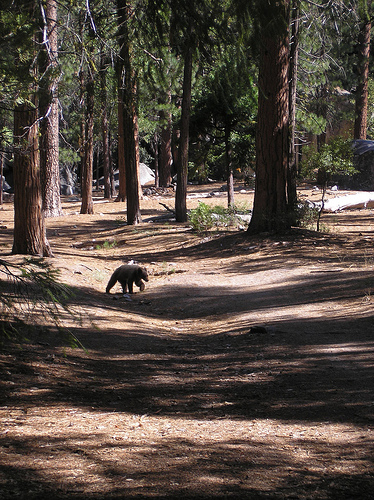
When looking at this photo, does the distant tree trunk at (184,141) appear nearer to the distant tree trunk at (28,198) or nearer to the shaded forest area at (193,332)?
the shaded forest area at (193,332)

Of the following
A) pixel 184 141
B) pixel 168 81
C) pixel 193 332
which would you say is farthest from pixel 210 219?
pixel 193 332

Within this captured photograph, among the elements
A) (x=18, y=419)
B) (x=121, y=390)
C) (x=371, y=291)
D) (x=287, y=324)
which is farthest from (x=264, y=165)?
(x=18, y=419)

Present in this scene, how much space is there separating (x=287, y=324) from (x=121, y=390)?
301cm

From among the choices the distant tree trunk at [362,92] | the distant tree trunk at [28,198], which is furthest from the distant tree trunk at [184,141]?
the distant tree trunk at [362,92]

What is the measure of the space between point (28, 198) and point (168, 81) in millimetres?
6547

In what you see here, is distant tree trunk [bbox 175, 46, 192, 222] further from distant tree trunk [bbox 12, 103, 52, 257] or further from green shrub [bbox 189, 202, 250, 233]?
distant tree trunk [bbox 12, 103, 52, 257]

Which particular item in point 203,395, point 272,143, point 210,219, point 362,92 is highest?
point 362,92

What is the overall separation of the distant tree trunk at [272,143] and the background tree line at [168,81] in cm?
3

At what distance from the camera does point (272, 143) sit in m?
13.6

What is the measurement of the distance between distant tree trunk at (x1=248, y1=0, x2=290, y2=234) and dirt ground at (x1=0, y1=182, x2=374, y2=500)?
11.3ft

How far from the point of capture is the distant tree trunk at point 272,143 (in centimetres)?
1314

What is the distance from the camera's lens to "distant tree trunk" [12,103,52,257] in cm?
1067

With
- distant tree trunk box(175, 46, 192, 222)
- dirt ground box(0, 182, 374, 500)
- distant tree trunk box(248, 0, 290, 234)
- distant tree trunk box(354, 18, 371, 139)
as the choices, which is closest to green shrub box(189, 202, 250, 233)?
distant tree trunk box(175, 46, 192, 222)

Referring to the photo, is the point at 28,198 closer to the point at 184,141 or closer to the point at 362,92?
the point at 184,141
